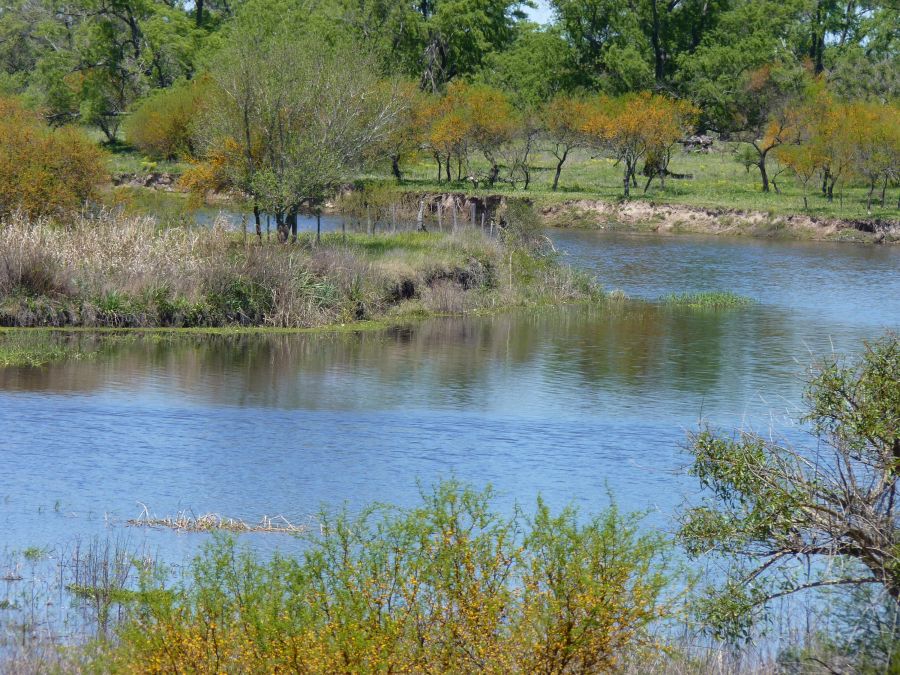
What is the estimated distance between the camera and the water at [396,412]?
17203mm

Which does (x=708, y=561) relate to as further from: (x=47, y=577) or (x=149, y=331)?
(x=149, y=331)

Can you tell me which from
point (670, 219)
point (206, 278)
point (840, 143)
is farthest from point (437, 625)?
point (840, 143)

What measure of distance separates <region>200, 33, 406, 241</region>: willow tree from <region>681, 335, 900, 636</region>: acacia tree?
81.6 feet

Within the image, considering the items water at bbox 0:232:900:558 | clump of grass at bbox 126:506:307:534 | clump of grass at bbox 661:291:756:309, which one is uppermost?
clump of grass at bbox 661:291:756:309

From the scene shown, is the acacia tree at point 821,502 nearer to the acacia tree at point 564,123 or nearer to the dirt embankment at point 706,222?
the dirt embankment at point 706,222

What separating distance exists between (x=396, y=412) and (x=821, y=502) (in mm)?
12585

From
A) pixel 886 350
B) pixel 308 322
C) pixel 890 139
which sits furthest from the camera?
pixel 890 139

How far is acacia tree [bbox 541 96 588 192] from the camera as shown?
244ft

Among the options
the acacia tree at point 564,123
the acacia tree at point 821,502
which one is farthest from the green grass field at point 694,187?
the acacia tree at point 821,502

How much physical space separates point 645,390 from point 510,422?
179 inches

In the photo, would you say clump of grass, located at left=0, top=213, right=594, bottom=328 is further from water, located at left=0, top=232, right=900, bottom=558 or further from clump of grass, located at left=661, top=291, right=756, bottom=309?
clump of grass, located at left=661, top=291, right=756, bottom=309

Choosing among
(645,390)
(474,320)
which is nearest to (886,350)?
(645,390)

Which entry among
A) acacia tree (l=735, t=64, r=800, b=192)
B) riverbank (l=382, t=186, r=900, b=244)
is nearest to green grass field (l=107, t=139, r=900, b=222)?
riverbank (l=382, t=186, r=900, b=244)

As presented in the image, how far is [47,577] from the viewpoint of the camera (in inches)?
521
